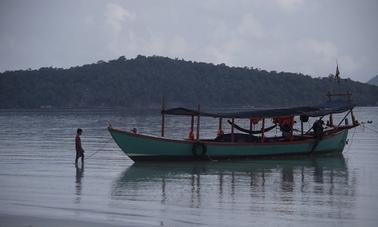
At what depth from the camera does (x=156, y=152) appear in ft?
80.9

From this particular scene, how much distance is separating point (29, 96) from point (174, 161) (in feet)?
487

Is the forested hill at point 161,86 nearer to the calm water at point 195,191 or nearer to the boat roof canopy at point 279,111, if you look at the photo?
the boat roof canopy at point 279,111

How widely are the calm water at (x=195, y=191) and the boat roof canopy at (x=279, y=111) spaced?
206cm

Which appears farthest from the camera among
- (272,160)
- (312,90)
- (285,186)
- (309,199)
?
(312,90)

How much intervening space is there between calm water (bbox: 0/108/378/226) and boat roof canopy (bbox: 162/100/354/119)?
206 centimetres

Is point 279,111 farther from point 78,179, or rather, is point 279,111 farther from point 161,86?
point 161,86

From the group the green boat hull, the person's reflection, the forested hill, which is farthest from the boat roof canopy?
the forested hill

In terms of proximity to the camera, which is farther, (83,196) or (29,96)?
(29,96)

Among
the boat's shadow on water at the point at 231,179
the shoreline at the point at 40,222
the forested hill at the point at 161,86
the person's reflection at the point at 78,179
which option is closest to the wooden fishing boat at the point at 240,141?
the boat's shadow on water at the point at 231,179

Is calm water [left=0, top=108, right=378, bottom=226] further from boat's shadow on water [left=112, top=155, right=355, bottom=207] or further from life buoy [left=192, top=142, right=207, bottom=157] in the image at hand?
life buoy [left=192, top=142, right=207, bottom=157]

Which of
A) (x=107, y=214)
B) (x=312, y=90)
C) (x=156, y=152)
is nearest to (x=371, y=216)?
(x=107, y=214)

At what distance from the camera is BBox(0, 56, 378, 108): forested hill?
6088 inches

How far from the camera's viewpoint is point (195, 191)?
1742 centimetres

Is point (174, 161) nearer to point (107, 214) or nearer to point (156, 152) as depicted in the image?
point (156, 152)
